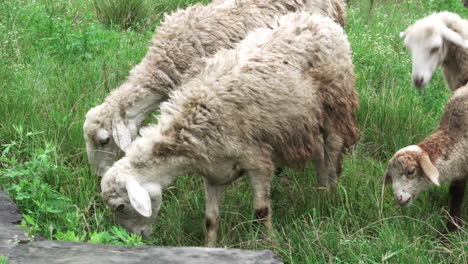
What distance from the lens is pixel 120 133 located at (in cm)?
573

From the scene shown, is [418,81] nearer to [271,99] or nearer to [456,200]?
[456,200]

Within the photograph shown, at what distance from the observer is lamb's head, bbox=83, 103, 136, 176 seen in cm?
561

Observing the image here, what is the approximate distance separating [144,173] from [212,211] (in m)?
0.54

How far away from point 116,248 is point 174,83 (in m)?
2.69

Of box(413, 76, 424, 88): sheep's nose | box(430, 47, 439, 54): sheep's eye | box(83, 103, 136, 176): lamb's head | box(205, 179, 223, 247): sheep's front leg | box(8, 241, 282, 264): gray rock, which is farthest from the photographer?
box(83, 103, 136, 176): lamb's head

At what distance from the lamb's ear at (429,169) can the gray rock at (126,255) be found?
1427mm

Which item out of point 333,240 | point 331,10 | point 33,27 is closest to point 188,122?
point 333,240

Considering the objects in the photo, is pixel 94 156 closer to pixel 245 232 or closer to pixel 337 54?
pixel 245 232

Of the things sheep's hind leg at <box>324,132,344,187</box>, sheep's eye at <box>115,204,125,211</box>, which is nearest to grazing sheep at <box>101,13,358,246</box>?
sheep's eye at <box>115,204,125,211</box>

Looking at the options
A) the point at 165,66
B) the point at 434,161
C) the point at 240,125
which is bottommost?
the point at 434,161

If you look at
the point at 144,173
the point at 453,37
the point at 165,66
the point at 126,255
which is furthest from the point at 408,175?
the point at 165,66

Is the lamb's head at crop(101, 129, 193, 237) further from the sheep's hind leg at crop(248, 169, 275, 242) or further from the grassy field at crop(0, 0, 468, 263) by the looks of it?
the sheep's hind leg at crop(248, 169, 275, 242)

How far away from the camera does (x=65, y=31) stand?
23.5ft

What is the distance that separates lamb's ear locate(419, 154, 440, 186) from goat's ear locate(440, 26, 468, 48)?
1.46 metres
